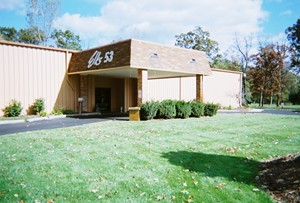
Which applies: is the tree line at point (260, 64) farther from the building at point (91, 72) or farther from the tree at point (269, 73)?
the building at point (91, 72)

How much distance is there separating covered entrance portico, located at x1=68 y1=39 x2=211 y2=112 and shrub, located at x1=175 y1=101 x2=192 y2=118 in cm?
201

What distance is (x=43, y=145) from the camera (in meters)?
6.73

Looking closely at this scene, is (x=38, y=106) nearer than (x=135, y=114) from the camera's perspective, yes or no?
No

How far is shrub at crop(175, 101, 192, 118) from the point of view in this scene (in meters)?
14.4

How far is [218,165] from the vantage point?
201 inches

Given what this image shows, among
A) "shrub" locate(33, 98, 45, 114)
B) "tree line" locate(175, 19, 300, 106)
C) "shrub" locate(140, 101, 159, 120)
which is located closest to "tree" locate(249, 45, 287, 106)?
Answer: "tree line" locate(175, 19, 300, 106)

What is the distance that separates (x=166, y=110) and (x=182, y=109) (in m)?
1.16

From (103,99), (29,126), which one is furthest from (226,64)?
(29,126)

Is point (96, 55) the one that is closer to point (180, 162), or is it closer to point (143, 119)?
point (143, 119)

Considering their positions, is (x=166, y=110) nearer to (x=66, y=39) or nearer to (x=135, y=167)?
(x=135, y=167)

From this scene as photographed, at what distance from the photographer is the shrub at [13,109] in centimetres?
1472

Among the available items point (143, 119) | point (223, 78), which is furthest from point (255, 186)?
point (223, 78)

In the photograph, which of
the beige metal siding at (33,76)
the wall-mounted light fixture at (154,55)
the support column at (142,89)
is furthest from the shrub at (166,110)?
the beige metal siding at (33,76)

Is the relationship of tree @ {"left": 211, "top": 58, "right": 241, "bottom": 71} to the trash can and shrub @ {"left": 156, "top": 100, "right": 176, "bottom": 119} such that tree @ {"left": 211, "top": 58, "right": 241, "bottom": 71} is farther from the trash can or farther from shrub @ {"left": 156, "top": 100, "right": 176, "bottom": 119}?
the trash can
